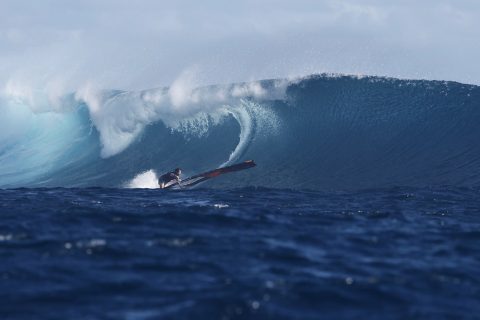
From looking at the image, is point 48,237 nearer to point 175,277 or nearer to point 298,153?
point 175,277

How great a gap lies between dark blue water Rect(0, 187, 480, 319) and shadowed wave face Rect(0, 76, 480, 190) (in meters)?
9.44

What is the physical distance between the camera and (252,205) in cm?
1689

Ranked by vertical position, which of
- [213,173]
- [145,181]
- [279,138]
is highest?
[279,138]

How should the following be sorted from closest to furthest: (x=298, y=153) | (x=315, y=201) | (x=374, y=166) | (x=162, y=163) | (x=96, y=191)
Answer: (x=315, y=201) → (x=96, y=191) → (x=374, y=166) → (x=298, y=153) → (x=162, y=163)

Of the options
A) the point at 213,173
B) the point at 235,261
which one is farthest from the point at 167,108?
→ the point at 235,261

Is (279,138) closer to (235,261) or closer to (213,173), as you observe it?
(213,173)

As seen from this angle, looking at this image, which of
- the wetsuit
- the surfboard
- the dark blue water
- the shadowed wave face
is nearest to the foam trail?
the shadowed wave face

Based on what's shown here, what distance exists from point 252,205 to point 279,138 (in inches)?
535

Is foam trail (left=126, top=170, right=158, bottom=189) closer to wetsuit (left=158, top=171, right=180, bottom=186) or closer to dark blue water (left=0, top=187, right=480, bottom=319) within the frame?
wetsuit (left=158, top=171, right=180, bottom=186)

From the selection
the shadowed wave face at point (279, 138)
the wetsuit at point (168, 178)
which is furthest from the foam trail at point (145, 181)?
the wetsuit at point (168, 178)

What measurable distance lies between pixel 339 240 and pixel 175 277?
12.5 ft

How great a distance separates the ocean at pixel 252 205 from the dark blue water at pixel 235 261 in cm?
4

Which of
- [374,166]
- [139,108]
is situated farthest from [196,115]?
[374,166]

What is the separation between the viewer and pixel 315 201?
60.6ft
